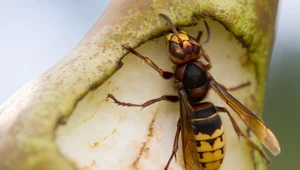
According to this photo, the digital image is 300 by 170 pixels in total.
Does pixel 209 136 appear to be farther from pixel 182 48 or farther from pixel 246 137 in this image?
pixel 182 48

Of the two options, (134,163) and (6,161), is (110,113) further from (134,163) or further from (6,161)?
(6,161)

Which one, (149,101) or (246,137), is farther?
(246,137)

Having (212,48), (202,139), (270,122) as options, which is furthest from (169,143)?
(270,122)

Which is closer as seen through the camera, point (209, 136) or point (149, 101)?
point (149, 101)

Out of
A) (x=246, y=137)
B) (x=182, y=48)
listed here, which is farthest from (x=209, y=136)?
(x=182, y=48)

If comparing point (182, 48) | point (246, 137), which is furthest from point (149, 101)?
point (246, 137)

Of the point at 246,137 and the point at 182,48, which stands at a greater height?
the point at 182,48

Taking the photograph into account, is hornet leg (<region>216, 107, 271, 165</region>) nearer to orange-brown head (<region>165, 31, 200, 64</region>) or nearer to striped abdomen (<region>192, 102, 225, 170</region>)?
striped abdomen (<region>192, 102, 225, 170</region>)

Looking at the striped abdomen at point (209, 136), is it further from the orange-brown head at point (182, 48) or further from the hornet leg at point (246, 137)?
the orange-brown head at point (182, 48)

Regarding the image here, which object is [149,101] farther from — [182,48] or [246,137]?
[246,137]
